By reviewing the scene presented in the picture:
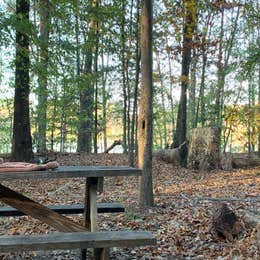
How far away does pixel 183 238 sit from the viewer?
5594 mm

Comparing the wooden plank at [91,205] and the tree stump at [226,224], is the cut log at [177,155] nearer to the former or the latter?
the tree stump at [226,224]

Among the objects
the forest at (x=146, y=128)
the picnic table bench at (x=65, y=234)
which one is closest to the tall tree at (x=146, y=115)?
the forest at (x=146, y=128)

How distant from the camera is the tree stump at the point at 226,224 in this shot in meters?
5.36

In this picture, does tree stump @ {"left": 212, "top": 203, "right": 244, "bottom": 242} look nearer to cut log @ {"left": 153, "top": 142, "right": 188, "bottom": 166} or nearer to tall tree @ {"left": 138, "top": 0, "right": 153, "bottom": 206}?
tall tree @ {"left": 138, "top": 0, "right": 153, "bottom": 206}

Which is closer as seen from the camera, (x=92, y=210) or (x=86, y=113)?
(x=92, y=210)

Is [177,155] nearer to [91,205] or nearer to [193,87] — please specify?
[193,87]

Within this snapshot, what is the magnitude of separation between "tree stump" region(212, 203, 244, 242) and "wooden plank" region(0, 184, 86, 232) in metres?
2.09

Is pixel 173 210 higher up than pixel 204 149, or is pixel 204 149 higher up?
pixel 204 149

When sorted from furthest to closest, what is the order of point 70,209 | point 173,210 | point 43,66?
1. point 43,66
2. point 173,210
3. point 70,209

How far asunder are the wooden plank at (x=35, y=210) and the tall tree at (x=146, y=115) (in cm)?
345

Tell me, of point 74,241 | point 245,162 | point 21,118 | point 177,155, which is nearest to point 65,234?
point 74,241

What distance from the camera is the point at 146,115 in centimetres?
752

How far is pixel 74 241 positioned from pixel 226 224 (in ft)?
8.52

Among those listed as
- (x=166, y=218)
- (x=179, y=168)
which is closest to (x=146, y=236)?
(x=166, y=218)
